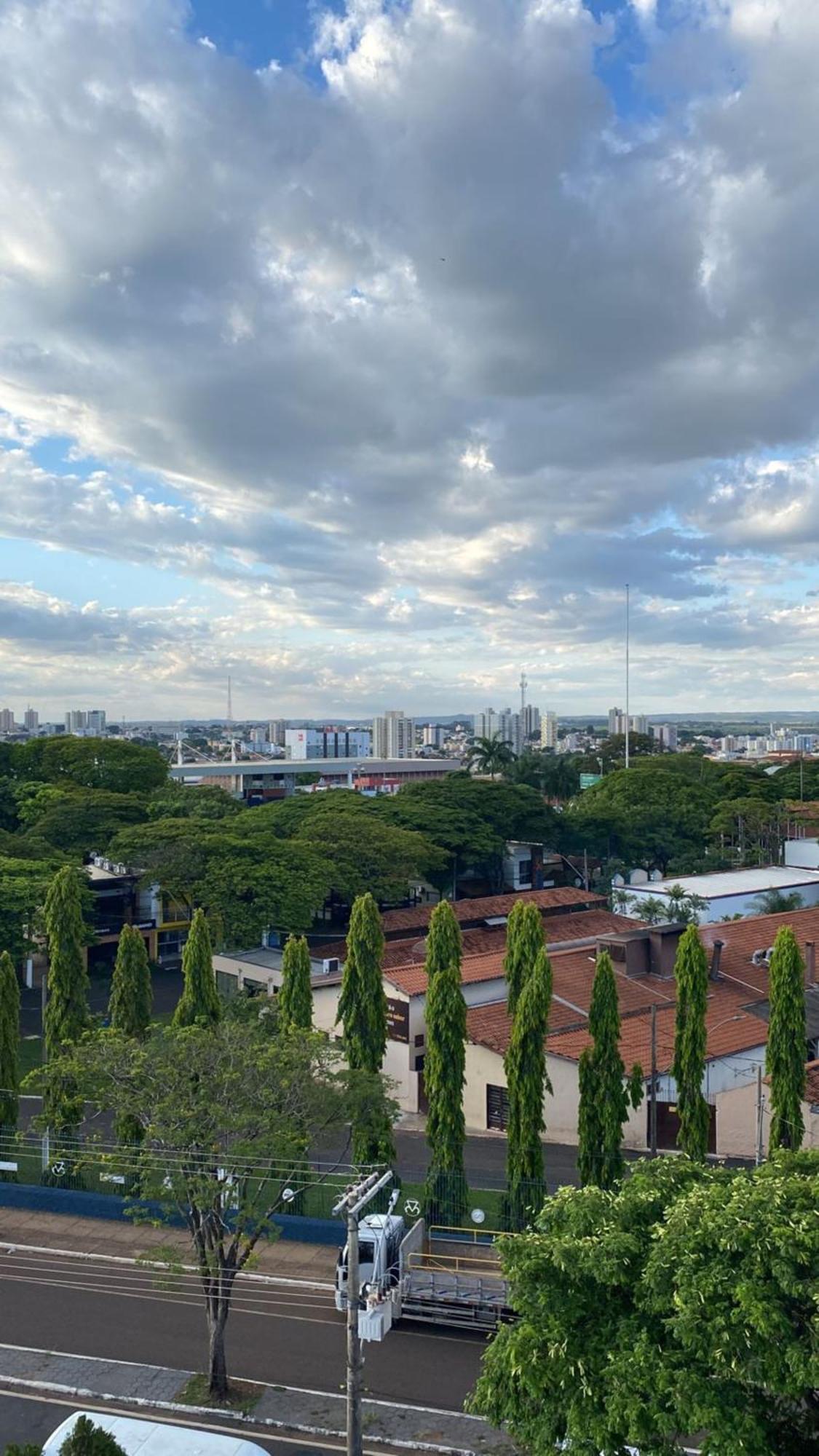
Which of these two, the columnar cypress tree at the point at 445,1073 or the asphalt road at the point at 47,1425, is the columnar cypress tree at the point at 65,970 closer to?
the columnar cypress tree at the point at 445,1073

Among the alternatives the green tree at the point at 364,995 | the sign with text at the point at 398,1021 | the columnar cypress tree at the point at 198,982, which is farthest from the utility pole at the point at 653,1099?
the columnar cypress tree at the point at 198,982

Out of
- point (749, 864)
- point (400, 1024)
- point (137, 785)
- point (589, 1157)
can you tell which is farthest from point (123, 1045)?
point (137, 785)

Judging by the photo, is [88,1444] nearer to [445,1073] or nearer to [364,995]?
[445,1073]

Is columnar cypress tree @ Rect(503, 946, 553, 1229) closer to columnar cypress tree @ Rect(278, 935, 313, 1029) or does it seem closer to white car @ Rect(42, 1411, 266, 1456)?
columnar cypress tree @ Rect(278, 935, 313, 1029)

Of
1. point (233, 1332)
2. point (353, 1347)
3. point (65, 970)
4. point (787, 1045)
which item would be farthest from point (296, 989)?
point (353, 1347)

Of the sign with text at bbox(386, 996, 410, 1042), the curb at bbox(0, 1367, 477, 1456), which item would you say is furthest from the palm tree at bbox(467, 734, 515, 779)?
the curb at bbox(0, 1367, 477, 1456)
